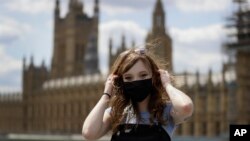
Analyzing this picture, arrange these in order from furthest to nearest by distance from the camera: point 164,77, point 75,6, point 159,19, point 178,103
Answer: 1. point 75,6
2. point 159,19
3. point 164,77
4. point 178,103

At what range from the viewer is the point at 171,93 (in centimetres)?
335

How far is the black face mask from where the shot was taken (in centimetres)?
332

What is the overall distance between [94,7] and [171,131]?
300 feet

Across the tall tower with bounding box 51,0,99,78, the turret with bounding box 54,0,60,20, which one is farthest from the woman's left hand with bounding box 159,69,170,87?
the turret with bounding box 54,0,60,20

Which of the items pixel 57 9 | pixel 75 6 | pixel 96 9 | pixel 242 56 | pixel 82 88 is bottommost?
pixel 82 88

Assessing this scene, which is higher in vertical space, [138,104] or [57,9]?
[57,9]

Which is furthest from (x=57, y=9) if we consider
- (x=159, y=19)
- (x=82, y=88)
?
(x=159, y=19)

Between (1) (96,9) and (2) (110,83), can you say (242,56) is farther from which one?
(1) (96,9)

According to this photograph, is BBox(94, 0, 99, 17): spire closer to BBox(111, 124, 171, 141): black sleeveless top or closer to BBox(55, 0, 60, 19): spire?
BBox(55, 0, 60, 19): spire

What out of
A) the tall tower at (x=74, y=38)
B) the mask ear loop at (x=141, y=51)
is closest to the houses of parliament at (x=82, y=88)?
the tall tower at (x=74, y=38)

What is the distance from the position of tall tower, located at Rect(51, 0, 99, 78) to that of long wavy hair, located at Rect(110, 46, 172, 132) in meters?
82.2

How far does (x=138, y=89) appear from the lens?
331cm

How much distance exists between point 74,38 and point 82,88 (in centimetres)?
2072

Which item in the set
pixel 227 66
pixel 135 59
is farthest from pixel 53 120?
pixel 135 59
